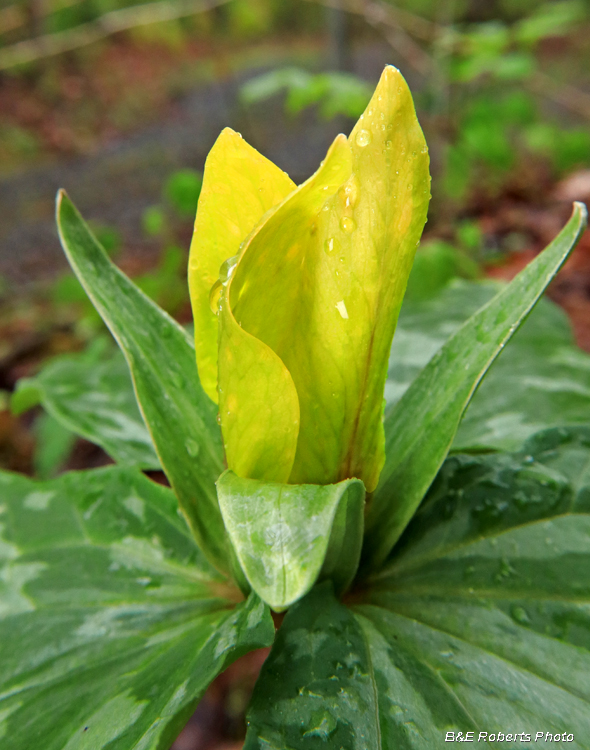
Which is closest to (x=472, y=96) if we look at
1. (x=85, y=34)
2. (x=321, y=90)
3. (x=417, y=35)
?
(x=417, y=35)

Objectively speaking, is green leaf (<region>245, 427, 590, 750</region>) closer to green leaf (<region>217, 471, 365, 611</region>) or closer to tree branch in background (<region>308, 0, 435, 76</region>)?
green leaf (<region>217, 471, 365, 611</region>)

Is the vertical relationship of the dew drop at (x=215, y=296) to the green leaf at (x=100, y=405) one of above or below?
above

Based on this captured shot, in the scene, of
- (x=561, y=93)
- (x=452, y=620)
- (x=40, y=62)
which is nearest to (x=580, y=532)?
(x=452, y=620)

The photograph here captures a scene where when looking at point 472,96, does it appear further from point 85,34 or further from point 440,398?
point 440,398

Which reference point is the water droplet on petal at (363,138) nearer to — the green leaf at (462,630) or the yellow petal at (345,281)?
the yellow petal at (345,281)

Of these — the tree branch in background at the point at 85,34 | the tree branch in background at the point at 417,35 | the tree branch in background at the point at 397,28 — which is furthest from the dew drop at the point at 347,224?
the tree branch in background at the point at 85,34

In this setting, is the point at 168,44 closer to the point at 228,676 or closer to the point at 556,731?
the point at 228,676

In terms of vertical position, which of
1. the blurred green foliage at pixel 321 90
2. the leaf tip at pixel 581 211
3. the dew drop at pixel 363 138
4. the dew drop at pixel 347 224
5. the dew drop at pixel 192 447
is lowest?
the dew drop at pixel 192 447
